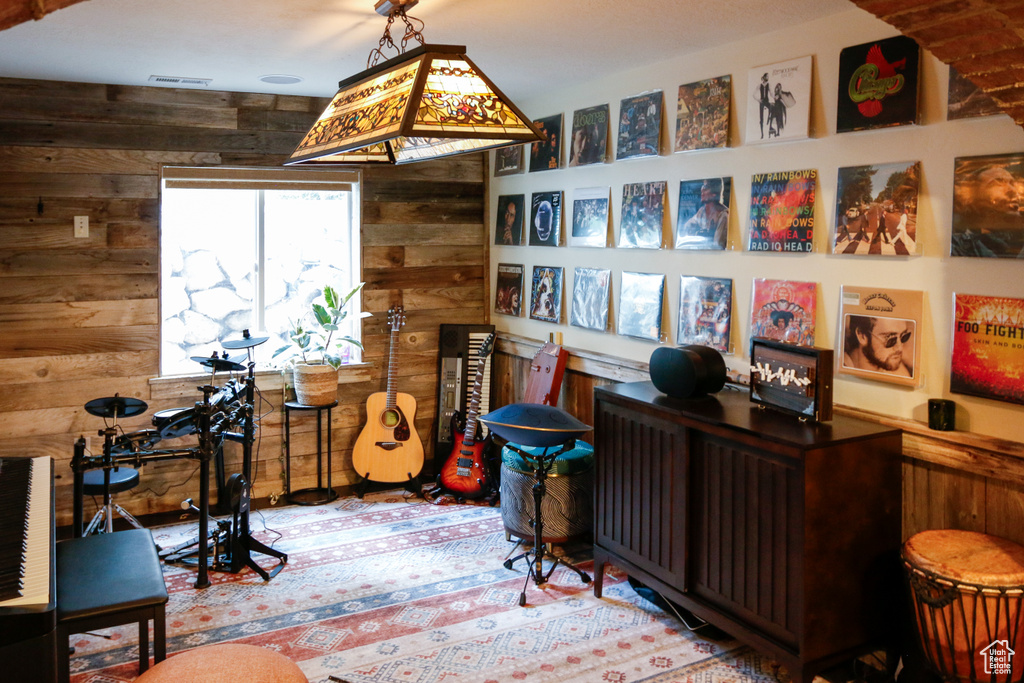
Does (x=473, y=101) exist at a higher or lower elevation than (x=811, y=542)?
higher

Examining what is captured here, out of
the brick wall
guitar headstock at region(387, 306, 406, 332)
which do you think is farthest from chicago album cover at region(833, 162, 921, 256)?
guitar headstock at region(387, 306, 406, 332)

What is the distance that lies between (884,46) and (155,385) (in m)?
4.16

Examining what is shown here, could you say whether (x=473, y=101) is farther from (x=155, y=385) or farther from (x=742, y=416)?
(x=155, y=385)

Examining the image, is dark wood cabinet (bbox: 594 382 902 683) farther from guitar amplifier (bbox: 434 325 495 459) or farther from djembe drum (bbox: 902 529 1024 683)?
guitar amplifier (bbox: 434 325 495 459)

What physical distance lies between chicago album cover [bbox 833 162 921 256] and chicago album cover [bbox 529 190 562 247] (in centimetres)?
200

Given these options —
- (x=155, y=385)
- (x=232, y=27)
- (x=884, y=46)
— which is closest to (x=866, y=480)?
(x=884, y=46)

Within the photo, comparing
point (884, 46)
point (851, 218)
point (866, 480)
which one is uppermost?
point (884, 46)

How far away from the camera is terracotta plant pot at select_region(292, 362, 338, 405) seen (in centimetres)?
495

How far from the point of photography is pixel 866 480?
9.26ft

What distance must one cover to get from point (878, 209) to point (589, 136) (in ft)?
6.25

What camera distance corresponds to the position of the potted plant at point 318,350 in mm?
4969

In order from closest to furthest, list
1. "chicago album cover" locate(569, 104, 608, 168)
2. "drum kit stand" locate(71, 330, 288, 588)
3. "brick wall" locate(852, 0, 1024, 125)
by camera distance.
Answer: "brick wall" locate(852, 0, 1024, 125), "drum kit stand" locate(71, 330, 288, 588), "chicago album cover" locate(569, 104, 608, 168)

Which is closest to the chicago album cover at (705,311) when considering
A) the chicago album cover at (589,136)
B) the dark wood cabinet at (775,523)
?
the dark wood cabinet at (775,523)

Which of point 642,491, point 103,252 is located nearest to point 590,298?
point 642,491
